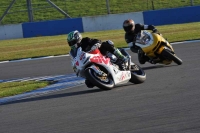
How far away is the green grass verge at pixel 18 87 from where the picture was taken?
12180mm

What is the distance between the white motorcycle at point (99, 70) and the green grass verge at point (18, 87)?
1925 millimetres

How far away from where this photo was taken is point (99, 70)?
34.8 ft

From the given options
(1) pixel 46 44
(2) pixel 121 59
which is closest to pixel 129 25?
(2) pixel 121 59

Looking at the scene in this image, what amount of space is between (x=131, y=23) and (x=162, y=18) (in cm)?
1804

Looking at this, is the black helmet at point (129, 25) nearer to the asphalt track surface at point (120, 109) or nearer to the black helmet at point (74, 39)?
the asphalt track surface at point (120, 109)

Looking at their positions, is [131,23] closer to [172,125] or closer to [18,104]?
[18,104]

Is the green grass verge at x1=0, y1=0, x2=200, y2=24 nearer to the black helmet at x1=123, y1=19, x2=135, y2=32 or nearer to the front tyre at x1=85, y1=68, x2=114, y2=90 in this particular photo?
the black helmet at x1=123, y1=19, x2=135, y2=32

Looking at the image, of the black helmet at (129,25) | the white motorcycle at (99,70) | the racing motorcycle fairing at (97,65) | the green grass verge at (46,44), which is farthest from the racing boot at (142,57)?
the green grass verge at (46,44)

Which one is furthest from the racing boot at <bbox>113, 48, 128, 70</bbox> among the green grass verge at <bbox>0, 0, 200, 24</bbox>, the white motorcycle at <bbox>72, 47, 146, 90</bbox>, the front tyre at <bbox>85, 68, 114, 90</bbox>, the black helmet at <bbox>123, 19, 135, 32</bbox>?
the green grass verge at <bbox>0, 0, 200, 24</bbox>

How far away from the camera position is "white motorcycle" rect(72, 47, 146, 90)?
1052 centimetres

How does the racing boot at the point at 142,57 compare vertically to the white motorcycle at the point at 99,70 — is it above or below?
below

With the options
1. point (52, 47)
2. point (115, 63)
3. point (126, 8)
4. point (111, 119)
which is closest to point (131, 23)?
point (115, 63)

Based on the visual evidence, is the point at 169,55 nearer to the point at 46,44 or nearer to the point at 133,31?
the point at 133,31

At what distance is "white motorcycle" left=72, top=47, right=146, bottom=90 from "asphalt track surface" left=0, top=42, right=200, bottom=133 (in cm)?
16
